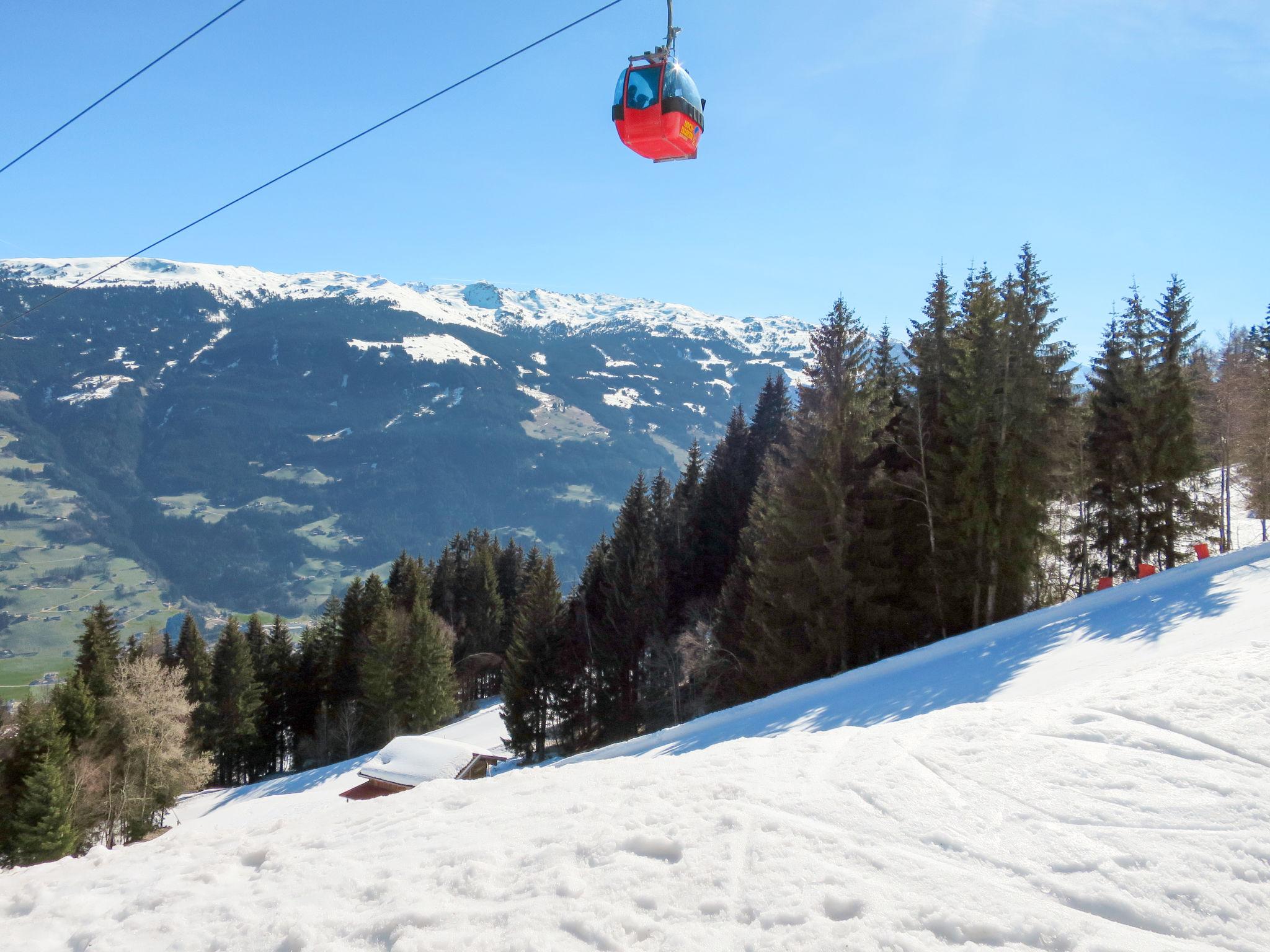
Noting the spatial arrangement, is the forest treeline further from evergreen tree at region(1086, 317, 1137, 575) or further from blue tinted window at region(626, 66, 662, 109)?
blue tinted window at region(626, 66, 662, 109)

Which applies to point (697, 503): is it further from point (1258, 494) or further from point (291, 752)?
point (291, 752)

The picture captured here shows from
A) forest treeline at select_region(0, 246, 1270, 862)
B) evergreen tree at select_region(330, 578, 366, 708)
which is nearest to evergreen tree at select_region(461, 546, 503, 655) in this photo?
evergreen tree at select_region(330, 578, 366, 708)

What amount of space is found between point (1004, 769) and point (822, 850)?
7.30 ft

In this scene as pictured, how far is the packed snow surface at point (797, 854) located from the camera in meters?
4.20

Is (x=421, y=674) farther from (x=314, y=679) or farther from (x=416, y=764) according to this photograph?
(x=416, y=764)

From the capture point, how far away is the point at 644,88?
9.50m

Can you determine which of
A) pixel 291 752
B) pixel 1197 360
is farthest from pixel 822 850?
pixel 291 752

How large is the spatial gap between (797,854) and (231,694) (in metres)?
52.3

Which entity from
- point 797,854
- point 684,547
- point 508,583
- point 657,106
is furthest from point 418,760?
point 508,583

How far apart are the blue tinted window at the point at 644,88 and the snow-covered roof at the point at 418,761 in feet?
80.6

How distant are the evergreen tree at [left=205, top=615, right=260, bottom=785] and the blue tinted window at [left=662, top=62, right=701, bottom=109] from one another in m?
48.3

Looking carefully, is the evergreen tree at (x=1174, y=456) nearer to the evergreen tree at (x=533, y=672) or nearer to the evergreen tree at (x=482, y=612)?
the evergreen tree at (x=533, y=672)

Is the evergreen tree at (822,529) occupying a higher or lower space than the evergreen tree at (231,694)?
higher

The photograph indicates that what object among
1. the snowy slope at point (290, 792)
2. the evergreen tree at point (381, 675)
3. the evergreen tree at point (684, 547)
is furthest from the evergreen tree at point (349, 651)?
the evergreen tree at point (684, 547)
